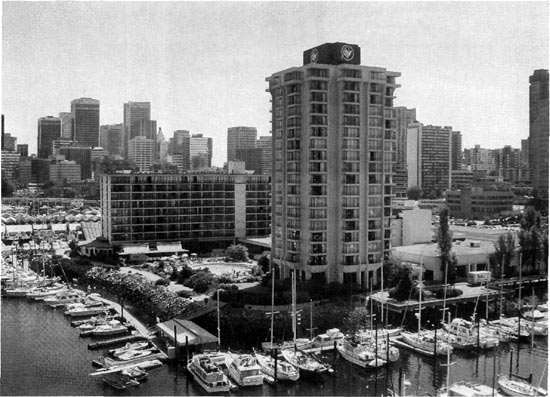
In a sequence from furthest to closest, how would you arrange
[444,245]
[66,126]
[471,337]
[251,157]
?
[251,157] < [66,126] < [444,245] < [471,337]

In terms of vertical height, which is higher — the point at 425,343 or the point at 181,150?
the point at 181,150

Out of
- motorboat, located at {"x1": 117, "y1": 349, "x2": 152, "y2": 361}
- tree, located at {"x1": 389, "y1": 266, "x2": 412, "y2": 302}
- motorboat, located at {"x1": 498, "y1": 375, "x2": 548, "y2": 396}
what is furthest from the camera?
tree, located at {"x1": 389, "y1": 266, "x2": 412, "y2": 302}

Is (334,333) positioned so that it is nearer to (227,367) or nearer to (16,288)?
(227,367)

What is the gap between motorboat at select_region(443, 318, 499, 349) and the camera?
14227 mm

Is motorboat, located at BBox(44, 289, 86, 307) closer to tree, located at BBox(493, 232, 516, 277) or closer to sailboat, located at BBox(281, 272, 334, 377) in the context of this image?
sailboat, located at BBox(281, 272, 334, 377)

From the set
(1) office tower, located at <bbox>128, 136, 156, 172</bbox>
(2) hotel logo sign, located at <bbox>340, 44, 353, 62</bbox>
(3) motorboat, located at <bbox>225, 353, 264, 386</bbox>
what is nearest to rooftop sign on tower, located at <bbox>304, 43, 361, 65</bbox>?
(2) hotel logo sign, located at <bbox>340, 44, 353, 62</bbox>

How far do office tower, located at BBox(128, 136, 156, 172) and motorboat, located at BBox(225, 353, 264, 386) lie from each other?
1713 inches

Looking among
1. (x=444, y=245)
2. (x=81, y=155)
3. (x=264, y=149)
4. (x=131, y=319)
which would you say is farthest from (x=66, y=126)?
(x=444, y=245)

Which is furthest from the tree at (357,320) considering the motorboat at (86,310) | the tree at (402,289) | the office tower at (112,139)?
the office tower at (112,139)

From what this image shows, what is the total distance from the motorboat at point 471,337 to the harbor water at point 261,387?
0.68 ft

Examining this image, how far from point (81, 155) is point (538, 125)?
4439 centimetres

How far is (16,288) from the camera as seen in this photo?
20781 mm

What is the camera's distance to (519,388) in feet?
37.8

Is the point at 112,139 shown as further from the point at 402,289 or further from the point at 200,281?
the point at 402,289
